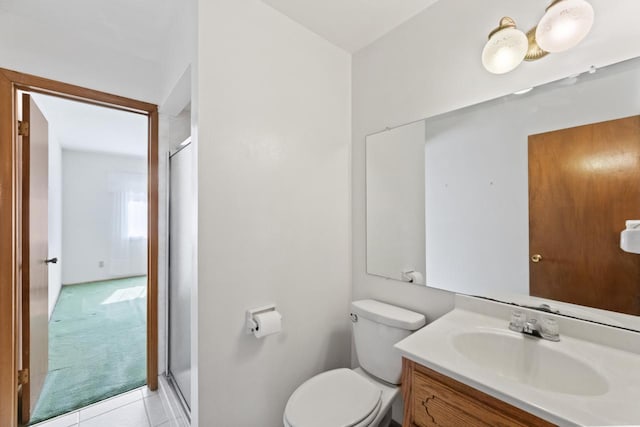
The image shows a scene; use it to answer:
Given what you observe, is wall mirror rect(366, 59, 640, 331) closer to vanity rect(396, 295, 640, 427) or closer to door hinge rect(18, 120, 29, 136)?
vanity rect(396, 295, 640, 427)

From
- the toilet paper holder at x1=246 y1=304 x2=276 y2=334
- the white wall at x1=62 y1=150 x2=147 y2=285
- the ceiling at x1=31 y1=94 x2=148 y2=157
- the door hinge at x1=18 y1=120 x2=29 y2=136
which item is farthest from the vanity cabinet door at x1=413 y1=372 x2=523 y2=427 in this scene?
the white wall at x1=62 y1=150 x2=147 y2=285

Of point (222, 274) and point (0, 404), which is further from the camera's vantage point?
point (0, 404)

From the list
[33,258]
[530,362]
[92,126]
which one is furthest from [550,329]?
[92,126]

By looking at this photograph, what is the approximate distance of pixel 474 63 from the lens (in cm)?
127

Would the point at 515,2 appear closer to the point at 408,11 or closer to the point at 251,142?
the point at 408,11

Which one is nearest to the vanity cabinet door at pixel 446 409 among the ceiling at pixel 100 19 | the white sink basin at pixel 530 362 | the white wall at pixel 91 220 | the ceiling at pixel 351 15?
the white sink basin at pixel 530 362

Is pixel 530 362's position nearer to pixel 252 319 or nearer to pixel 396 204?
pixel 396 204

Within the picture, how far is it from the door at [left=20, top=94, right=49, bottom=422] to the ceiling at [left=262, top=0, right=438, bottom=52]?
68.1 inches

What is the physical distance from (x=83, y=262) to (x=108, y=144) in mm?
2228

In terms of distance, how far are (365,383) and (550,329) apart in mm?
819

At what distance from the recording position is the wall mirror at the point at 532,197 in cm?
94

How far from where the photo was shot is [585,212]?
1001 mm

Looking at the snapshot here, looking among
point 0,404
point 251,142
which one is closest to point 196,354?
point 251,142

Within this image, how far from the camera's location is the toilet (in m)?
1.12
